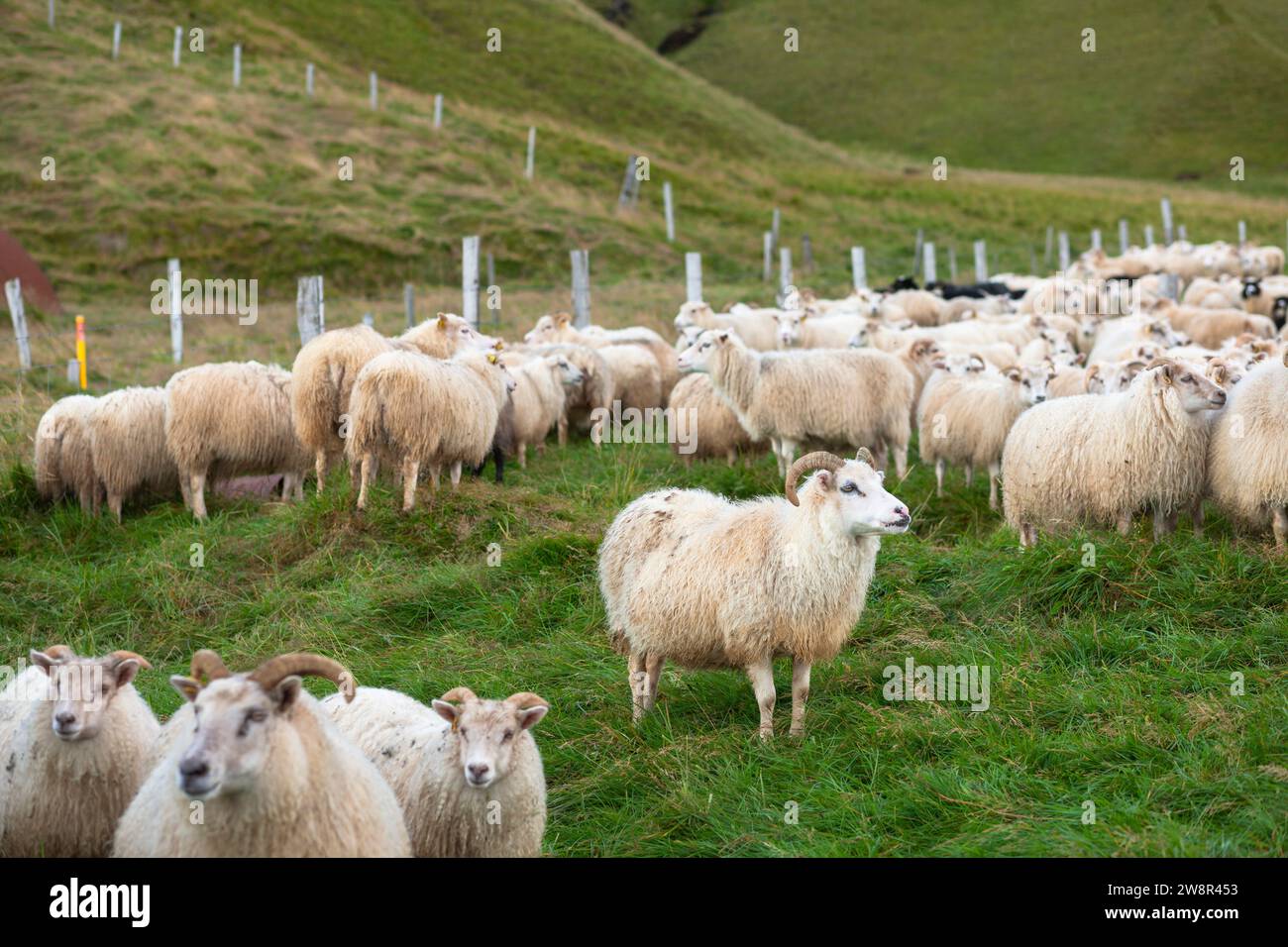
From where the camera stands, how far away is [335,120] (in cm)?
3017

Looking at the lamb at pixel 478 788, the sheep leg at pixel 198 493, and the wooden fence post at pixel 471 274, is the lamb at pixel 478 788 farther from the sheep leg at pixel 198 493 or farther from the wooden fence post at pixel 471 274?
the wooden fence post at pixel 471 274

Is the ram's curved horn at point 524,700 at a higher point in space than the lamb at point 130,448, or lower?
lower

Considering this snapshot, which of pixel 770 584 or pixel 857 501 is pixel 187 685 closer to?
pixel 770 584

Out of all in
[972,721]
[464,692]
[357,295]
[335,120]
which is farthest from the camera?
[335,120]

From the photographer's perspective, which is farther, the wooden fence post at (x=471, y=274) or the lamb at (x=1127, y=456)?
the wooden fence post at (x=471, y=274)

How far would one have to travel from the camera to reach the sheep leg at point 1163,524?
796cm

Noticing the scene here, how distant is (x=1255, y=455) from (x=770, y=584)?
335 cm

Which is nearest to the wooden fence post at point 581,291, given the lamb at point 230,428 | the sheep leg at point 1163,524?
the lamb at point 230,428

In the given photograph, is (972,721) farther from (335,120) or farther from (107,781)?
(335,120)

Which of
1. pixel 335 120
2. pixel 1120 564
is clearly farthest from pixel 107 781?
pixel 335 120

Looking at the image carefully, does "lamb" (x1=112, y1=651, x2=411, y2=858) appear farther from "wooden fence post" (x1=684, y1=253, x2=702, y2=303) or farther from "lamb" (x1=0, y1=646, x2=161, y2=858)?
"wooden fence post" (x1=684, y1=253, x2=702, y2=303)

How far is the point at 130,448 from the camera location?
412 inches

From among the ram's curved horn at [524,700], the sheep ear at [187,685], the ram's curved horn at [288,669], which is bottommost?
the ram's curved horn at [524,700]
